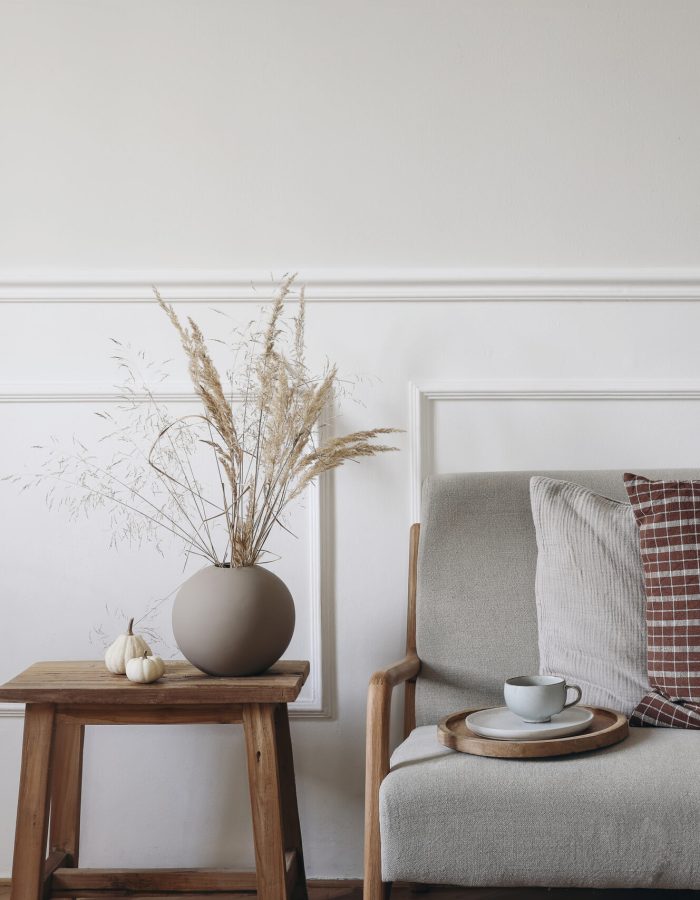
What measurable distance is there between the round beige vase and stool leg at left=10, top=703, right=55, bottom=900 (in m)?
0.28

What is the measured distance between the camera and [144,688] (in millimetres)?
1426

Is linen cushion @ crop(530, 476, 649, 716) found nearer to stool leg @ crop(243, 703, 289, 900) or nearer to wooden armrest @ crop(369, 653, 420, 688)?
wooden armrest @ crop(369, 653, 420, 688)

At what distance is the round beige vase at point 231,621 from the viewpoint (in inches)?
57.9

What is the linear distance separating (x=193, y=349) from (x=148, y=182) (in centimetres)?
58

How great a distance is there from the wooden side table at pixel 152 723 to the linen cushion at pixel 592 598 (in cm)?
46

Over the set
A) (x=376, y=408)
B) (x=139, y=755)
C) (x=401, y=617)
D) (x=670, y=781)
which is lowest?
(x=139, y=755)

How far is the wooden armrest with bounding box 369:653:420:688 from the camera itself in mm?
1308

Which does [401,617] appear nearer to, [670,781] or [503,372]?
[503,372]

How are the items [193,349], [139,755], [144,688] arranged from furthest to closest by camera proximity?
[139,755] < [193,349] < [144,688]

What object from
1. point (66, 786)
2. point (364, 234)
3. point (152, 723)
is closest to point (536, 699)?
point (152, 723)

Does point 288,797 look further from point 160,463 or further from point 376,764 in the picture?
point 160,463

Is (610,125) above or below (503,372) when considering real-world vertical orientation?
above

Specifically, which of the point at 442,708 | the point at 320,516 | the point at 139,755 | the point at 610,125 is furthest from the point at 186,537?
the point at 610,125

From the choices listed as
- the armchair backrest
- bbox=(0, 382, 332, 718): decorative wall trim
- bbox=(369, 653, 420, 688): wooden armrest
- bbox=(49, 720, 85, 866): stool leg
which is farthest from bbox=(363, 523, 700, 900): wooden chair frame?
bbox=(49, 720, 85, 866): stool leg
